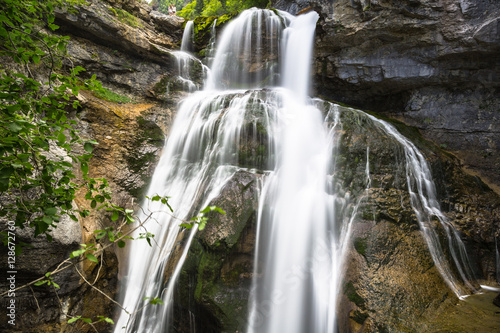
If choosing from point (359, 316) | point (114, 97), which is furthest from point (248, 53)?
point (359, 316)

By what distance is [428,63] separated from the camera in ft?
26.6

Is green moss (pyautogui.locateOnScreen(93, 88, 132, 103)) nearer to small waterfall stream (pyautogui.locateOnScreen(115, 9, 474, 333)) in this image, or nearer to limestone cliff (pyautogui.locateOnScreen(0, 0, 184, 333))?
limestone cliff (pyautogui.locateOnScreen(0, 0, 184, 333))

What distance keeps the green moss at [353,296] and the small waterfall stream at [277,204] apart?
171 mm

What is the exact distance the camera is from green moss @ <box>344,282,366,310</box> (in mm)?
3856

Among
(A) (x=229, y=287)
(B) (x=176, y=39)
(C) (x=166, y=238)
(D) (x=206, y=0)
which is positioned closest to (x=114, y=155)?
(C) (x=166, y=238)

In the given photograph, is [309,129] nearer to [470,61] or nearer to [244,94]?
[244,94]

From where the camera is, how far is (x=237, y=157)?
21.8ft

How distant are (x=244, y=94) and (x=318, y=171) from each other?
3809mm

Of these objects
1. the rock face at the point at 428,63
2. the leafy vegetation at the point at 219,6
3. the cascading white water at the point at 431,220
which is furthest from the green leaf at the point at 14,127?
the leafy vegetation at the point at 219,6

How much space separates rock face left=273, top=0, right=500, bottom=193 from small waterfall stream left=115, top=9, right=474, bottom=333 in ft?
7.87

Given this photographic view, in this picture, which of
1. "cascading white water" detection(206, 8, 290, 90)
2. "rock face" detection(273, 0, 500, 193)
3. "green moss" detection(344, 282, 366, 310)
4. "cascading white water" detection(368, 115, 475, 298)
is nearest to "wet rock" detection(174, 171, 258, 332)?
"green moss" detection(344, 282, 366, 310)

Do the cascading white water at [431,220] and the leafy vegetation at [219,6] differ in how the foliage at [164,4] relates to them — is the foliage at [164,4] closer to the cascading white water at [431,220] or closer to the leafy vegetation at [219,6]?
the leafy vegetation at [219,6]

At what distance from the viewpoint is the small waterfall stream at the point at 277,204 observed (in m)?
4.39

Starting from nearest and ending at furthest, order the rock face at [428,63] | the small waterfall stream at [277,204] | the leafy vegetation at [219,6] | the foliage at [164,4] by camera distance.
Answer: the small waterfall stream at [277,204], the rock face at [428,63], the leafy vegetation at [219,6], the foliage at [164,4]
